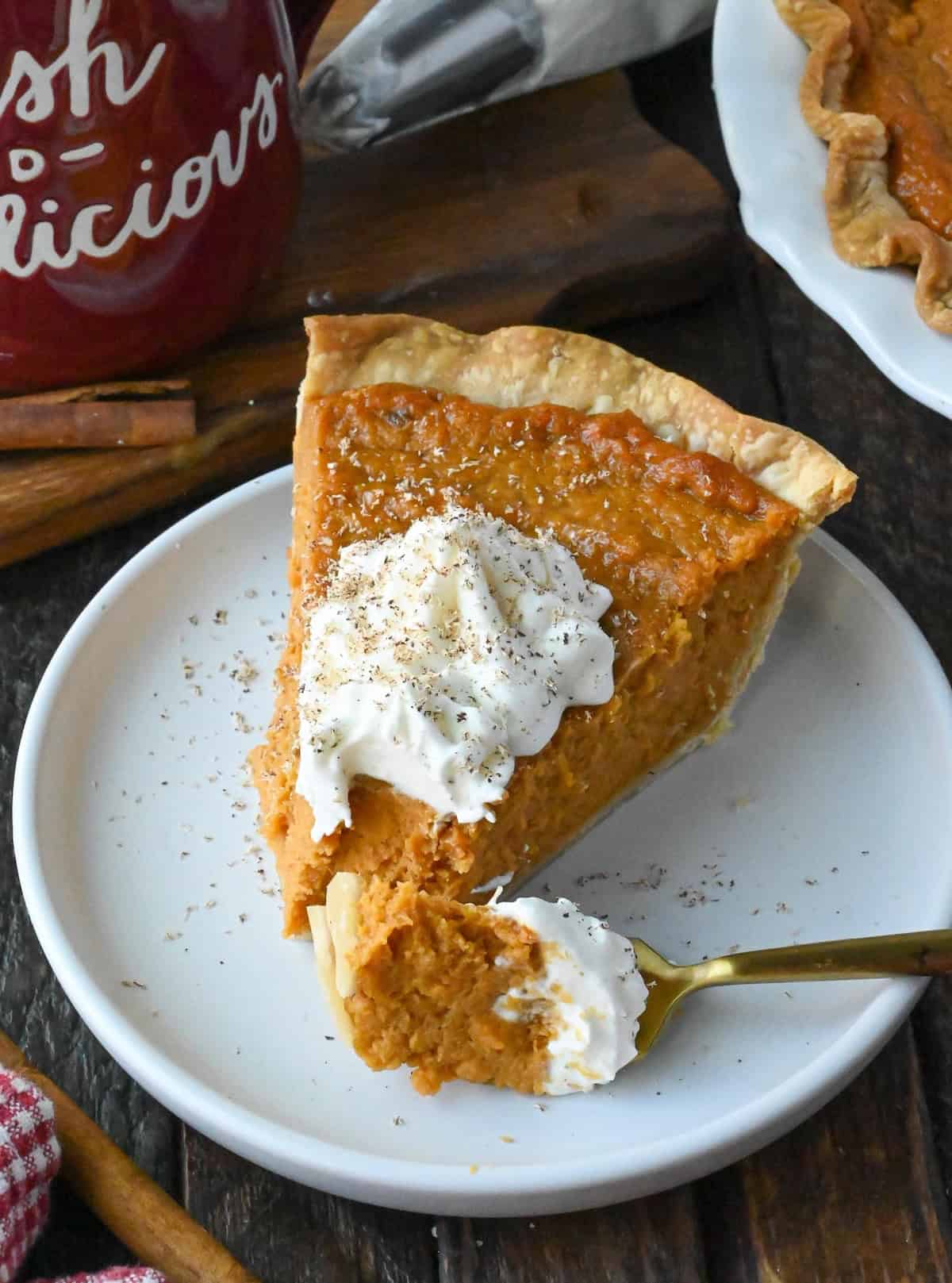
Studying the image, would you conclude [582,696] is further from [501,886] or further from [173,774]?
[173,774]

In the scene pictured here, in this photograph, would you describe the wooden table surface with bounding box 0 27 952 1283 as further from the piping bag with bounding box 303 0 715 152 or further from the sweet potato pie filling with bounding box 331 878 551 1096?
the piping bag with bounding box 303 0 715 152

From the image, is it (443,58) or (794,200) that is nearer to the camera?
(794,200)

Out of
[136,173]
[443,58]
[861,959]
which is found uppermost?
[136,173]

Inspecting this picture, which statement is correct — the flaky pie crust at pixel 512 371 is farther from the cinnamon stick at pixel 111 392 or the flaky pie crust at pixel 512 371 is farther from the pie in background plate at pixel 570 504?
the cinnamon stick at pixel 111 392

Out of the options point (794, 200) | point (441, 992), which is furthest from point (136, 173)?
point (441, 992)

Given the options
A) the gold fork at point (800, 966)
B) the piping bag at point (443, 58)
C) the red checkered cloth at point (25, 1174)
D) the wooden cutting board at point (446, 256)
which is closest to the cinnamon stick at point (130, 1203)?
the red checkered cloth at point (25, 1174)

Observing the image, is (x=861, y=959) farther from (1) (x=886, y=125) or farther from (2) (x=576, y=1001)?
(1) (x=886, y=125)

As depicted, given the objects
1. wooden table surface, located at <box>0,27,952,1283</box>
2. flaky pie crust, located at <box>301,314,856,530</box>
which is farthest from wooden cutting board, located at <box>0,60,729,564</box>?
wooden table surface, located at <box>0,27,952,1283</box>

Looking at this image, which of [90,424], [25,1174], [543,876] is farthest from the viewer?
[90,424]
